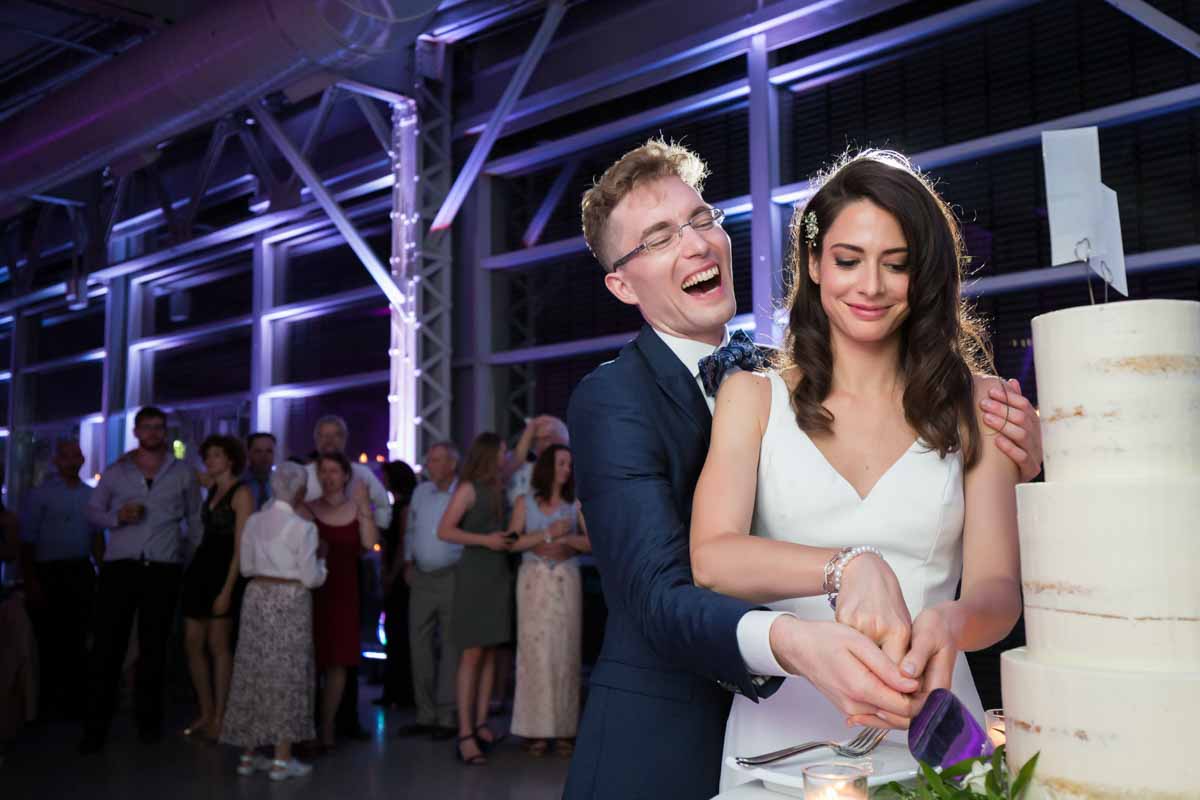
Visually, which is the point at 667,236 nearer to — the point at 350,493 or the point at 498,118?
the point at 350,493

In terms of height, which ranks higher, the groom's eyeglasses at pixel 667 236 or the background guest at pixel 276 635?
the groom's eyeglasses at pixel 667 236

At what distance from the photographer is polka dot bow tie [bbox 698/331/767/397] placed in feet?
5.31

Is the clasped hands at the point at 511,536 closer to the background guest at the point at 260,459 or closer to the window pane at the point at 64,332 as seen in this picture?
the background guest at the point at 260,459

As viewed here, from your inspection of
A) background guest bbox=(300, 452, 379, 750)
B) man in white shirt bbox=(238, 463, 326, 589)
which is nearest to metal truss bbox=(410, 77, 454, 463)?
background guest bbox=(300, 452, 379, 750)

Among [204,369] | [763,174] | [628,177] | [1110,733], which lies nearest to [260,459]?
[763,174]

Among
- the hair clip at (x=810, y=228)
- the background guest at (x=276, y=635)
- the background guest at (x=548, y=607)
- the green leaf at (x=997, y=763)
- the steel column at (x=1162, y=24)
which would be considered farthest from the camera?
the background guest at (x=548, y=607)

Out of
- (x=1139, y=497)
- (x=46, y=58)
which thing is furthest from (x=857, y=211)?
(x=46, y=58)

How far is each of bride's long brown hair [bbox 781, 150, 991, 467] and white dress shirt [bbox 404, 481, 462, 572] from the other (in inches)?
175

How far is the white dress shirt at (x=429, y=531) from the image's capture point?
596cm

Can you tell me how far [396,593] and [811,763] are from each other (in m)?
5.76

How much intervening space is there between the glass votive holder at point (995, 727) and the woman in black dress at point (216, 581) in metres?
4.81

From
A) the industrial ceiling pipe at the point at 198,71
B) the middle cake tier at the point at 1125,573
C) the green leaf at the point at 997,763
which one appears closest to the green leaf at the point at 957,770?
the green leaf at the point at 997,763

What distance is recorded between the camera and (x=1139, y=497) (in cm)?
96

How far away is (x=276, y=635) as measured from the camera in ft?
16.8
